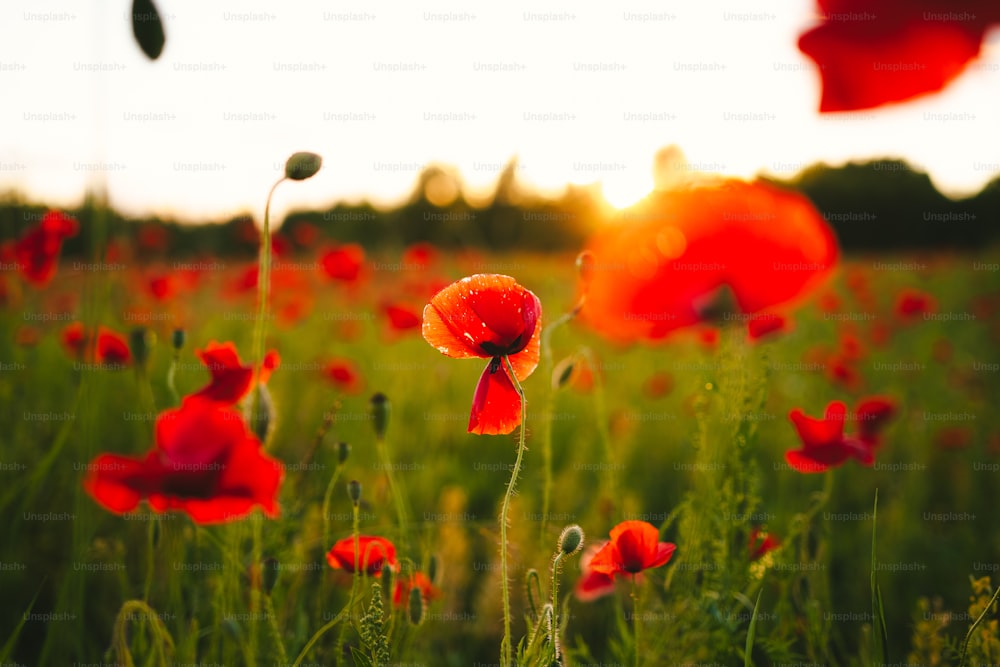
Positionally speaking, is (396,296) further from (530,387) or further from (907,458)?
(907,458)

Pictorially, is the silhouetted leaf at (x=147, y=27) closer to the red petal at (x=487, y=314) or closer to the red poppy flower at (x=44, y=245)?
the red petal at (x=487, y=314)

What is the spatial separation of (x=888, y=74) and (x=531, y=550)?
241 centimetres

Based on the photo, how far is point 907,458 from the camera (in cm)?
399

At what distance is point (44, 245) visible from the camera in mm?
2031

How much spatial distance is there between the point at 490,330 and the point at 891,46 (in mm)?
980

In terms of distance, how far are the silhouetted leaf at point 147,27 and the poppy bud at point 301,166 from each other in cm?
30

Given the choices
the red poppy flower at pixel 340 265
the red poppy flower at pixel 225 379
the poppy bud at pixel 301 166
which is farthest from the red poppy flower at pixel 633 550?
the red poppy flower at pixel 340 265

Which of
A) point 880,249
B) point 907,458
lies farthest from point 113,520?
point 880,249

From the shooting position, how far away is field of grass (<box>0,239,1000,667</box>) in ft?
4.85

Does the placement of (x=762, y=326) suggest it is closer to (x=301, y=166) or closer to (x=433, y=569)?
(x=433, y=569)

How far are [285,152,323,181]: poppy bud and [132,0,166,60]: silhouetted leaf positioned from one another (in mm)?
300

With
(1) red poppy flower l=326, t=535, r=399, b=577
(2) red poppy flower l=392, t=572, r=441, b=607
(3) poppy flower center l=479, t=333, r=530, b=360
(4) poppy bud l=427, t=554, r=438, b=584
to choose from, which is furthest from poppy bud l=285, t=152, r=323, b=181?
(4) poppy bud l=427, t=554, r=438, b=584

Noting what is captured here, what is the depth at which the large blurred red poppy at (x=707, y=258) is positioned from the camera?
2.05ft

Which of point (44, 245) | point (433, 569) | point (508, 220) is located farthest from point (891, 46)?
point (508, 220)
